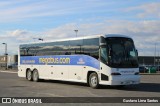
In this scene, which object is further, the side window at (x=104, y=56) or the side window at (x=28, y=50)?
the side window at (x=28, y=50)

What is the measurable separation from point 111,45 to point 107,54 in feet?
2.17

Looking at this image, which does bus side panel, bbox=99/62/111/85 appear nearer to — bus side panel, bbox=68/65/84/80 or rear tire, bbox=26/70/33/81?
bus side panel, bbox=68/65/84/80

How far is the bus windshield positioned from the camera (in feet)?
68.5

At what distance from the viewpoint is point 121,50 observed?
21422mm

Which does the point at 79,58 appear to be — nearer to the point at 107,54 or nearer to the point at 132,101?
the point at 107,54

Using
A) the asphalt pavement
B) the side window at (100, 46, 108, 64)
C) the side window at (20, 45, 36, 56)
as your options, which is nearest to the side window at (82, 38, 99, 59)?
the side window at (100, 46, 108, 64)

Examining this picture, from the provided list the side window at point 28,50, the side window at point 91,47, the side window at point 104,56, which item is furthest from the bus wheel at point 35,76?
the side window at point 104,56

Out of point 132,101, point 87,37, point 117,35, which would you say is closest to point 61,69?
point 87,37

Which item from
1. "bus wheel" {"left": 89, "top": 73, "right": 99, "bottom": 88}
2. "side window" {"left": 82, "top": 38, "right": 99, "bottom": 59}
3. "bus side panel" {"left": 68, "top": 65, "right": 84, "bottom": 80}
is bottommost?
"bus wheel" {"left": 89, "top": 73, "right": 99, "bottom": 88}

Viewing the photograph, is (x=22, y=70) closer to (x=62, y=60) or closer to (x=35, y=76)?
(x=35, y=76)

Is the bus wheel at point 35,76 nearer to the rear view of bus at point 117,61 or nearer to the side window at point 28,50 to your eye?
the side window at point 28,50

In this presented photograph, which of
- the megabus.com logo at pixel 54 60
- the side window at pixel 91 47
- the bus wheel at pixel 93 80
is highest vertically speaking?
the side window at pixel 91 47

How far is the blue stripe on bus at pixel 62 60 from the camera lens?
22.3m

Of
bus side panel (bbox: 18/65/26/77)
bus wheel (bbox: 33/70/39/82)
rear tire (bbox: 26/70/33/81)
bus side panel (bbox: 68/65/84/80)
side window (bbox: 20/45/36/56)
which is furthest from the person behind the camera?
bus side panel (bbox: 18/65/26/77)
